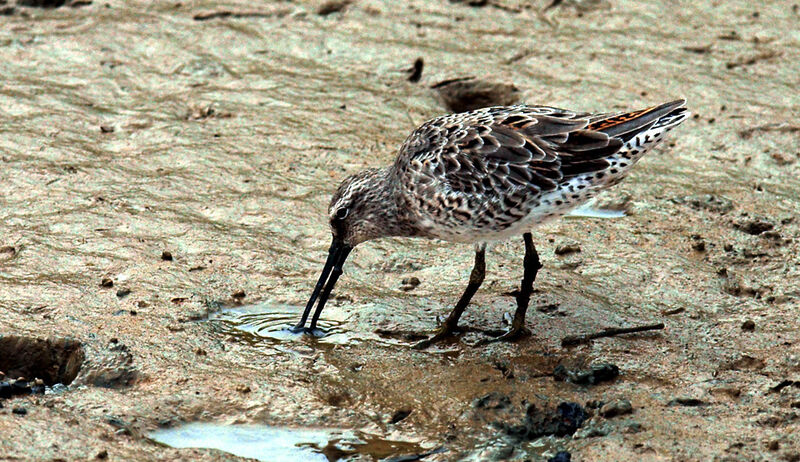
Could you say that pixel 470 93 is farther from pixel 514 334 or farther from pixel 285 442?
pixel 285 442

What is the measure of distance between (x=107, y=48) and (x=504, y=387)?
20.9ft

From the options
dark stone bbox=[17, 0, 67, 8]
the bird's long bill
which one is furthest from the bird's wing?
dark stone bbox=[17, 0, 67, 8]

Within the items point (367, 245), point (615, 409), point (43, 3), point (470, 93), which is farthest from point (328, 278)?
point (43, 3)

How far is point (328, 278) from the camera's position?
756cm

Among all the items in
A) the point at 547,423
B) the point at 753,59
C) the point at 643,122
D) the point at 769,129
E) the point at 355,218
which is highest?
the point at 643,122

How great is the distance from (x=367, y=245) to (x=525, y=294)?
155 cm

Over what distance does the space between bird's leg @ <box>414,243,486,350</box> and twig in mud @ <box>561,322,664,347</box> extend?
0.72 metres

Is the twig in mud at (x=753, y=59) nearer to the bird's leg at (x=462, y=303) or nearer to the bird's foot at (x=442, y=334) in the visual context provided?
the bird's leg at (x=462, y=303)

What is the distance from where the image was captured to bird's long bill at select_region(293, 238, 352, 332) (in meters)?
7.21

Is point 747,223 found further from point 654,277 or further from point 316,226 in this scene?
point 316,226

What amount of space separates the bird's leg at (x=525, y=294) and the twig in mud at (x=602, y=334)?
0.98 feet

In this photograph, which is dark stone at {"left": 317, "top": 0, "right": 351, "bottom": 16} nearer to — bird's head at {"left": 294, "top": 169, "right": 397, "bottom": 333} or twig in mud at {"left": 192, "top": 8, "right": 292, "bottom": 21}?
twig in mud at {"left": 192, "top": 8, "right": 292, "bottom": 21}

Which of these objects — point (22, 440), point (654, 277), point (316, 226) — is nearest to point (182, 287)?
point (316, 226)

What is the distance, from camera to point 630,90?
1040 cm
